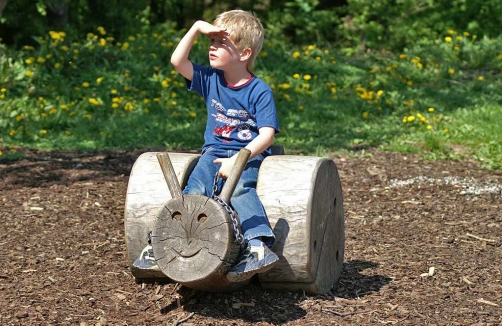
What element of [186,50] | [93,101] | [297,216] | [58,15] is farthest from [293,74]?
[297,216]

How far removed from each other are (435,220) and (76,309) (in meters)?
2.75

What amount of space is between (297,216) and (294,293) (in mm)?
439

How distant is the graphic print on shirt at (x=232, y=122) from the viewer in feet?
14.3

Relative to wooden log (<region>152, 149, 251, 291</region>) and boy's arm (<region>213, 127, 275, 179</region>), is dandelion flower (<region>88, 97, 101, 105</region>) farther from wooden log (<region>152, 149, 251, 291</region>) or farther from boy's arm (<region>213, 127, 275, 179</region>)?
wooden log (<region>152, 149, 251, 291</region>)

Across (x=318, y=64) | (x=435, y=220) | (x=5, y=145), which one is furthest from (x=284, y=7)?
(x=435, y=220)

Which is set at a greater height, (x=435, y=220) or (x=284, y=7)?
(x=284, y=7)

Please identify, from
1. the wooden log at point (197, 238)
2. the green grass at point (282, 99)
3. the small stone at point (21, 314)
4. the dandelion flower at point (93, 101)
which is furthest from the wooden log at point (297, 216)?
the dandelion flower at point (93, 101)

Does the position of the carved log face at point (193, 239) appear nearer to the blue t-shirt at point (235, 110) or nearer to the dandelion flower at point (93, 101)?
the blue t-shirt at point (235, 110)

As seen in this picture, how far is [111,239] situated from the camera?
5438mm

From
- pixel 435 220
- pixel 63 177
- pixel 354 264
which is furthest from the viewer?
pixel 63 177

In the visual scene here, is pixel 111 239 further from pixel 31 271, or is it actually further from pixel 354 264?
pixel 354 264

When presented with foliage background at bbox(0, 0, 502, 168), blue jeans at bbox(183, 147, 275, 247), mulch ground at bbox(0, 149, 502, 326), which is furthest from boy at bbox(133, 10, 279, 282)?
foliage background at bbox(0, 0, 502, 168)

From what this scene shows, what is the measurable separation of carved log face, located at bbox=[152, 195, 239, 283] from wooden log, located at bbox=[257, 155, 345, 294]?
12.2 inches

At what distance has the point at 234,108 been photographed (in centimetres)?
436
